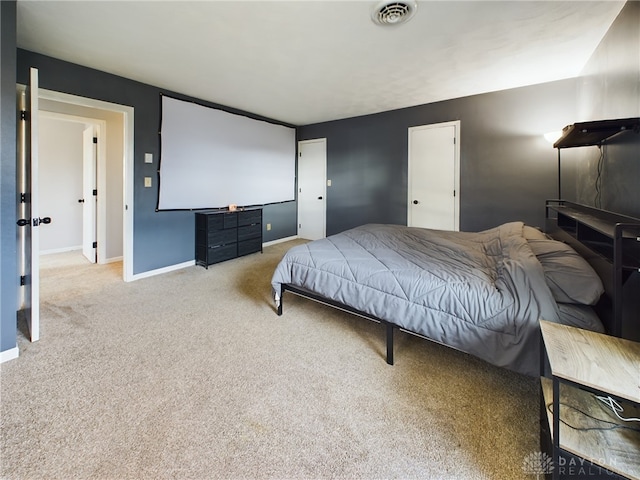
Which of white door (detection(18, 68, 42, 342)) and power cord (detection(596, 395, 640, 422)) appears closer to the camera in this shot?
power cord (detection(596, 395, 640, 422))

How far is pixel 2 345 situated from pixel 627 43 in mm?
4662

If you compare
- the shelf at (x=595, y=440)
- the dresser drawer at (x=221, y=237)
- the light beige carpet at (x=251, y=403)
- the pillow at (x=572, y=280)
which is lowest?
the light beige carpet at (x=251, y=403)

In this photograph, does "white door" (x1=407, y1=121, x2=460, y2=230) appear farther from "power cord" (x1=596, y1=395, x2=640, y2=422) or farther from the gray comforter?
"power cord" (x1=596, y1=395, x2=640, y2=422)

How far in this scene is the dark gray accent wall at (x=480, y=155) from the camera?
11.5ft

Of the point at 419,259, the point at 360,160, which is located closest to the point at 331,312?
the point at 419,259

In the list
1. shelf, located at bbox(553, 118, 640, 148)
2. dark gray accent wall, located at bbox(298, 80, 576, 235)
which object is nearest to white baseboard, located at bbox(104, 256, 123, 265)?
dark gray accent wall, located at bbox(298, 80, 576, 235)

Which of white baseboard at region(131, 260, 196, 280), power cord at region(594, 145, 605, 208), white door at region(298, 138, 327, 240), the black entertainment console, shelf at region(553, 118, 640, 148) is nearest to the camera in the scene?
shelf at region(553, 118, 640, 148)

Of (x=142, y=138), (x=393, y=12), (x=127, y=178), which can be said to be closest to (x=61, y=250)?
(x=127, y=178)

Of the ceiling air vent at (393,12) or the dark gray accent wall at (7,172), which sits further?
the ceiling air vent at (393,12)

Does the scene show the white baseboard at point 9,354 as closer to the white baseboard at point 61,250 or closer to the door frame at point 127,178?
the door frame at point 127,178

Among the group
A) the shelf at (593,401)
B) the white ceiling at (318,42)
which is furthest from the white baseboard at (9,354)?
the shelf at (593,401)

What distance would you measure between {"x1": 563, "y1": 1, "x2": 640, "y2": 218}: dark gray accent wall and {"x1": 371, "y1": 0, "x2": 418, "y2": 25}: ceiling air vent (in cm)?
141

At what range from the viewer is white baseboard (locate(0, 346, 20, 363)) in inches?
73.3

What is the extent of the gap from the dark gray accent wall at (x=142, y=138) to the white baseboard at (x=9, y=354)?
5.62 ft
